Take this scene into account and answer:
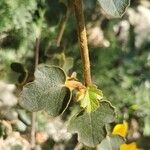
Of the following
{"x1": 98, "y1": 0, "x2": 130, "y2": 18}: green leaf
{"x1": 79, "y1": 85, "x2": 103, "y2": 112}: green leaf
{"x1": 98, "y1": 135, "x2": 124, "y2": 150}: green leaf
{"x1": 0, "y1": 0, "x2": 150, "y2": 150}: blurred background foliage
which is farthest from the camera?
{"x1": 0, "y1": 0, "x2": 150, "y2": 150}: blurred background foliage

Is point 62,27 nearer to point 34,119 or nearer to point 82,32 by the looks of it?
point 34,119

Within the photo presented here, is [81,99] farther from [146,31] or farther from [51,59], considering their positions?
[146,31]

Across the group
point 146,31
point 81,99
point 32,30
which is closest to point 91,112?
point 81,99

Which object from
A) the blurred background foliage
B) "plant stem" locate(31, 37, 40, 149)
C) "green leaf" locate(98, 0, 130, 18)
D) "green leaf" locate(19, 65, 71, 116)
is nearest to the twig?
the blurred background foliage

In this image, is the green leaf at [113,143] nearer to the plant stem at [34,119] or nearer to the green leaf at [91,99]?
the green leaf at [91,99]

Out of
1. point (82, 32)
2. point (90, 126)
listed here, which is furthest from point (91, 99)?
point (82, 32)

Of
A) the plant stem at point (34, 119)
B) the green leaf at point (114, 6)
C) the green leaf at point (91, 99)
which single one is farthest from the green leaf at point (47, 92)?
the plant stem at point (34, 119)

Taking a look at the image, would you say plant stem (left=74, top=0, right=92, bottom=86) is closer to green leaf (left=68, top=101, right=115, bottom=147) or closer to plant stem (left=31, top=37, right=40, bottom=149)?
green leaf (left=68, top=101, right=115, bottom=147)
